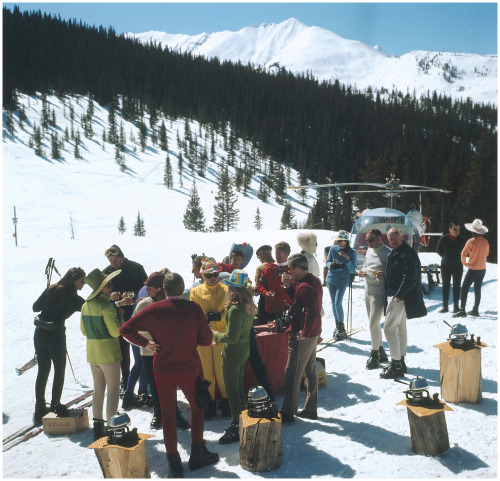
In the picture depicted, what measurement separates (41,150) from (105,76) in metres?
36.0

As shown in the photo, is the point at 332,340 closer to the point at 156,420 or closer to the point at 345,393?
the point at 345,393

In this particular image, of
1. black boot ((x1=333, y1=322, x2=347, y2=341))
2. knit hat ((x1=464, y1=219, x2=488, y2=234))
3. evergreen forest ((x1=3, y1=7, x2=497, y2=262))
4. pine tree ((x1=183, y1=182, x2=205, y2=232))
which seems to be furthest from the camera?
evergreen forest ((x1=3, y1=7, x2=497, y2=262))

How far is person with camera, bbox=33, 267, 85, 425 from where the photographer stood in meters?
4.57

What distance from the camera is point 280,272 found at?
5.49m

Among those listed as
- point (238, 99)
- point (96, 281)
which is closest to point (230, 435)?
point (96, 281)

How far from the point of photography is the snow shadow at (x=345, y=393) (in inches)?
191

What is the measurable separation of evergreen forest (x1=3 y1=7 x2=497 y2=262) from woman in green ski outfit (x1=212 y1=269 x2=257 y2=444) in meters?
81.1

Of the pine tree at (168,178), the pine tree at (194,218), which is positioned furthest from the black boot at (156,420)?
the pine tree at (168,178)

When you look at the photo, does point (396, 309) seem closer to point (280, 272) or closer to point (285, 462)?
point (280, 272)

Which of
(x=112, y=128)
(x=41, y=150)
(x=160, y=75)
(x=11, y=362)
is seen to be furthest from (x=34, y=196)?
(x=160, y=75)

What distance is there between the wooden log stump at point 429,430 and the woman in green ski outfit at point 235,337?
1492 millimetres

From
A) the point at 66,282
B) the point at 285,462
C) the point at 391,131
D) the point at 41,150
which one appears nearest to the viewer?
the point at 285,462

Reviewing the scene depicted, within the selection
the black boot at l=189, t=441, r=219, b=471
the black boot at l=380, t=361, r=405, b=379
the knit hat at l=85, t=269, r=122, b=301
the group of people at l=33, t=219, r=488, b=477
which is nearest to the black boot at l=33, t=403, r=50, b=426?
the group of people at l=33, t=219, r=488, b=477

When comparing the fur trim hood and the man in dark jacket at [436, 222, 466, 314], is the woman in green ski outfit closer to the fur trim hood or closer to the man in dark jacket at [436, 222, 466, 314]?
the fur trim hood
